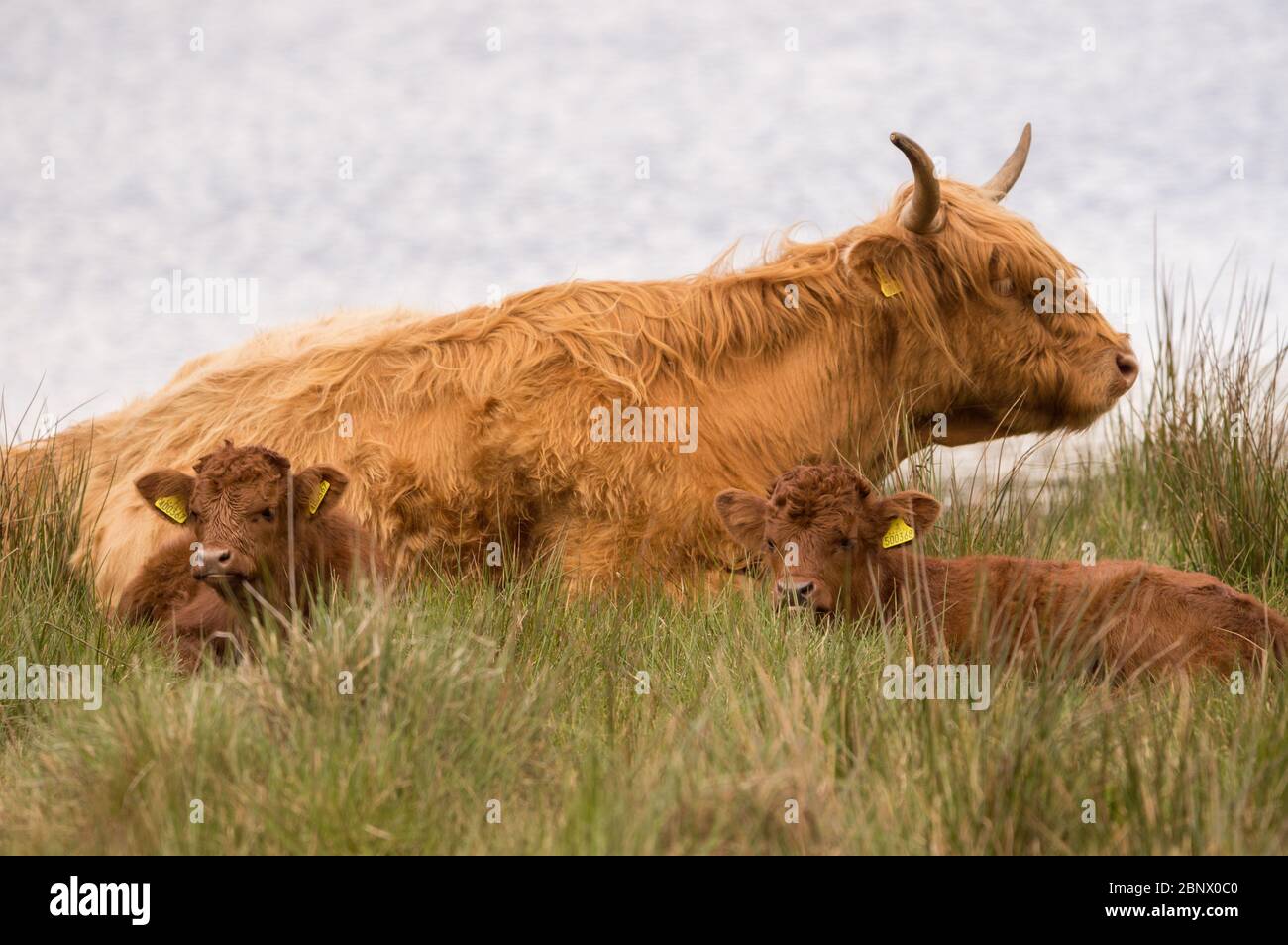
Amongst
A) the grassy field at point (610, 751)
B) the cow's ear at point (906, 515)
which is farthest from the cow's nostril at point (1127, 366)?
the grassy field at point (610, 751)

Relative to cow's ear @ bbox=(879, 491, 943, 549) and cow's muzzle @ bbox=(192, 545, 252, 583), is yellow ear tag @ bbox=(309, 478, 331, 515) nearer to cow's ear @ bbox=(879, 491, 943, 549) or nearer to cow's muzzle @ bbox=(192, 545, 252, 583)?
cow's muzzle @ bbox=(192, 545, 252, 583)

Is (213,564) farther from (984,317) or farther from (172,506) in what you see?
(984,317)

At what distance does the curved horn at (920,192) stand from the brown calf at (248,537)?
272 centimetres

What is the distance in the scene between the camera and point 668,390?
19.1 ft

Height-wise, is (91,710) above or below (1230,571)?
below

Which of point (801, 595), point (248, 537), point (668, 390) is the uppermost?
point (668, 390)

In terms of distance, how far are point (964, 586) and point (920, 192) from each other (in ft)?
6.22

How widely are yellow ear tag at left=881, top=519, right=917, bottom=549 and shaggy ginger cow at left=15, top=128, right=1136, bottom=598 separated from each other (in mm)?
812

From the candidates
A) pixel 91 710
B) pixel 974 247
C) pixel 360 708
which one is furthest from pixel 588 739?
pixel 974 247

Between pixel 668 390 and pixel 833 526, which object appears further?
pixel 668 390

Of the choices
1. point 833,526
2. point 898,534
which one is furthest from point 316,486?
point 898,534

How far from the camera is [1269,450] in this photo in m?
5.93
